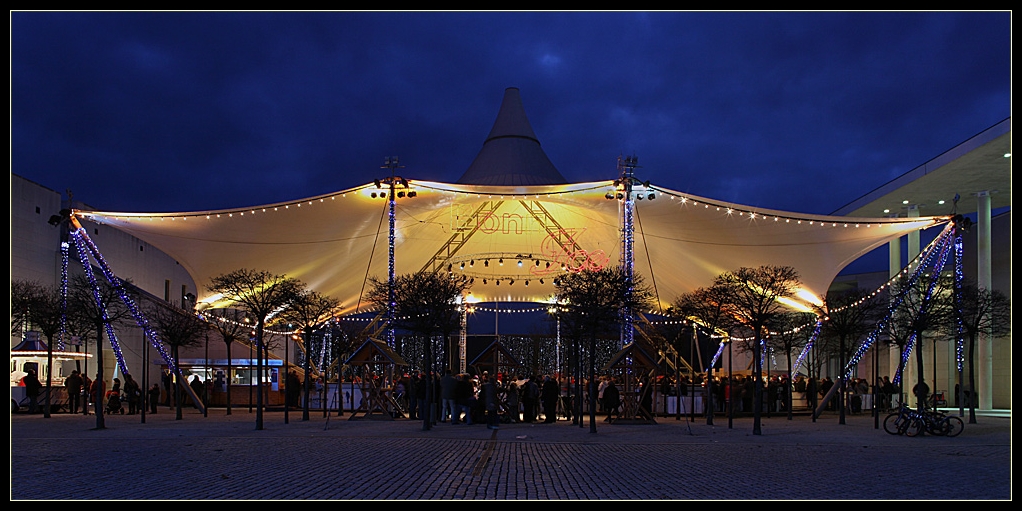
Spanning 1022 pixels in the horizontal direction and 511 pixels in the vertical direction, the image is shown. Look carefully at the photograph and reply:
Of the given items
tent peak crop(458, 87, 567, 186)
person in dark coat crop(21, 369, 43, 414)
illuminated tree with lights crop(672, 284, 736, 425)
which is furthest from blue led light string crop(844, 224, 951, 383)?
person in dark coat crop(21, 369, 43, 414)

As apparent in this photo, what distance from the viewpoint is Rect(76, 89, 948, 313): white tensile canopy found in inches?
931

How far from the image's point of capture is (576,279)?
19500 millimetres

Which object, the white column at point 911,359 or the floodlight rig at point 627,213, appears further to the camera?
the white column at point 911,359

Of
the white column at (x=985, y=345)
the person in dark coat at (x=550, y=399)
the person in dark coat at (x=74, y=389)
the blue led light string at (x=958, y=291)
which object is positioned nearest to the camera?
the blue led light string at (x=958, y=291)

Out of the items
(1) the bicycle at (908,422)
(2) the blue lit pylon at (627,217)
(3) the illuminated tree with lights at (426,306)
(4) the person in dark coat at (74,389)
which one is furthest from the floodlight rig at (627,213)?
(4) the person in dark coat at (74,389)

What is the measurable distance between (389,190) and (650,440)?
1228cm

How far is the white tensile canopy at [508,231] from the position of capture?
2366 centimetres

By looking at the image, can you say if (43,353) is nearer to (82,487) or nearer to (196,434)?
(196,434)

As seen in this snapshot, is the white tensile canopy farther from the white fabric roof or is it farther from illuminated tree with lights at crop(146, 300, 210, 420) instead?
illuminated tree with lights at crop(146, 300, 210, 420)

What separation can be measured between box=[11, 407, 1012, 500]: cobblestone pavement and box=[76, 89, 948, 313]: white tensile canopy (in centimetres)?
692

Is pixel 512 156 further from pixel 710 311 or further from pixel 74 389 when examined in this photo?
pixel 74 389

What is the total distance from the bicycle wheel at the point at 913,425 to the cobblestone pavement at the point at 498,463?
1.01 feet

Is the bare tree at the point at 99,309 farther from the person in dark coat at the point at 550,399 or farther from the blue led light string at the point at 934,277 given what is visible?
the blue led light string at the point at 934,277
